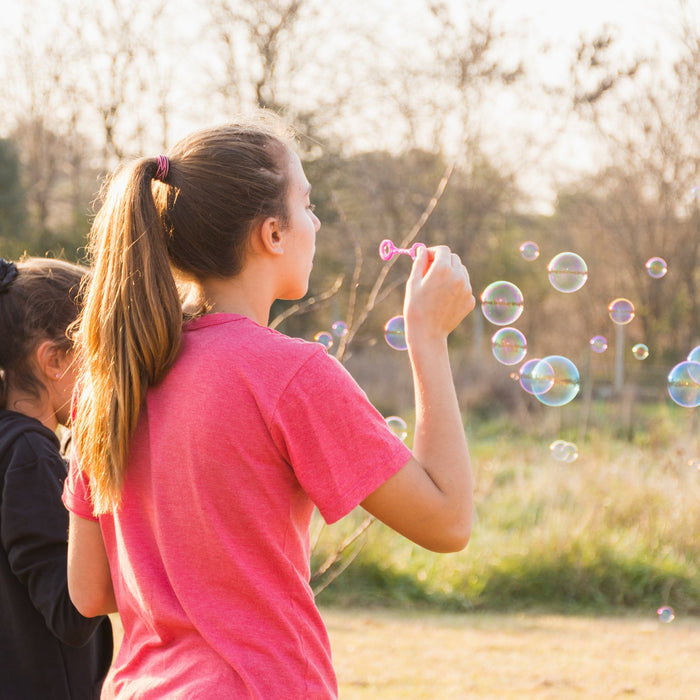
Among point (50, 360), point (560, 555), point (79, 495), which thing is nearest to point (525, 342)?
point (50, 360)

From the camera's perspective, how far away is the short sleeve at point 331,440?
111 cm

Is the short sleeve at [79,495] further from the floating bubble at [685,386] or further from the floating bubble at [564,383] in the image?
the floating bubble at [685,386]

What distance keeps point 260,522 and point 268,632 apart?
0.44 feet

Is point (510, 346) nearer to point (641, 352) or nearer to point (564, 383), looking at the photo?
point (564, 383)

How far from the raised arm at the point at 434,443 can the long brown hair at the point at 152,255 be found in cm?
25

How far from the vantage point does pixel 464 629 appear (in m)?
5.05

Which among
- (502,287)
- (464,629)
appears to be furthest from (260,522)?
(464,629)

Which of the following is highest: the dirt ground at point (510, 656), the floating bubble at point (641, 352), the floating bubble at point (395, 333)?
the floating bubble at point (395, 333)

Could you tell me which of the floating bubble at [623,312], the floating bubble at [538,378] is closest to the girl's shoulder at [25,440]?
the floating bubble at [538,378]

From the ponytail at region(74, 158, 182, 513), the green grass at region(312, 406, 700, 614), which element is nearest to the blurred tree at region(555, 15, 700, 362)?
the green grass at region(312, 406, 700, 614)

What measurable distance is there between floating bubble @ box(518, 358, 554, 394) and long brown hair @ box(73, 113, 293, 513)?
2006 millimetres

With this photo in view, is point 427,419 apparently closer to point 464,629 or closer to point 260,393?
point 260,393

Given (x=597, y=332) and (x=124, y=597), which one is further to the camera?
(x=597, y=332)

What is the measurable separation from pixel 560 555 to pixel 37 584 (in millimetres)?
4695
